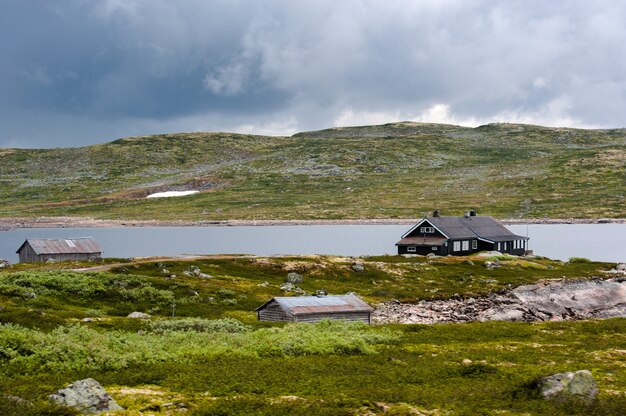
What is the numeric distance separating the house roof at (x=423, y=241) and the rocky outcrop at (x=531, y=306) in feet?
93.8

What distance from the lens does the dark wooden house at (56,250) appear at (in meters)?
90.8

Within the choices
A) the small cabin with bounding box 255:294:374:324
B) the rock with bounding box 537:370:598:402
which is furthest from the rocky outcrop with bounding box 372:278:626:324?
the rock with bounding box 537:370:598:402

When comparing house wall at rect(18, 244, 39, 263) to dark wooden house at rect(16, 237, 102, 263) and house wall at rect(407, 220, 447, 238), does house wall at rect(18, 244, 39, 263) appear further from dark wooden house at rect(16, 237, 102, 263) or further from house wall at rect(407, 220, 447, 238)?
house wall at rect(407, 220, 447, 238)

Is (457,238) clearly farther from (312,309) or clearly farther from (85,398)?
(85,398)

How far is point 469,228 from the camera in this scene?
118750mm

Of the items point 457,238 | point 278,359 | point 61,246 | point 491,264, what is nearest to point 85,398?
point 278,359

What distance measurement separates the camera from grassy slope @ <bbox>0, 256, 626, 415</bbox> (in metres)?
22.9

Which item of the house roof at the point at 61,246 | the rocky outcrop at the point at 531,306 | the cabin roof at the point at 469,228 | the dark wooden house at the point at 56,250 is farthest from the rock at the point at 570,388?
the cabin roof at the point at 469,228

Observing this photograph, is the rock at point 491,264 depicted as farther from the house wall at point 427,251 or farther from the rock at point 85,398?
the rock at point 85,398

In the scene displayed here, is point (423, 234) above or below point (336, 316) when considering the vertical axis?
above

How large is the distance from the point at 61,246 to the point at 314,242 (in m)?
80.3

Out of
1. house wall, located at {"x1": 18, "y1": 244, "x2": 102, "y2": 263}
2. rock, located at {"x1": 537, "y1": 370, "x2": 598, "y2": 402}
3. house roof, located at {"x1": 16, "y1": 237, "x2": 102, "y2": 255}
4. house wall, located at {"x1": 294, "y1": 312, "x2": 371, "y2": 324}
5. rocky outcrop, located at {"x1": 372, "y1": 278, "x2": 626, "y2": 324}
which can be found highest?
house roof, located at {"x1": 16, "y1": 237, "x2": 102, "y2": 255}

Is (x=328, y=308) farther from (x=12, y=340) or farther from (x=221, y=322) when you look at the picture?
(x=12, y=340)

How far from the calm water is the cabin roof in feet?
55.0
